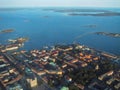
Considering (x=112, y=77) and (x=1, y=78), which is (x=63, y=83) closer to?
(x=112, y=77)

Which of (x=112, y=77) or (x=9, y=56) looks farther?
(x=9, y=56)

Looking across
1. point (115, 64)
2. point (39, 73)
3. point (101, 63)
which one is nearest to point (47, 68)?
point (39, 73)

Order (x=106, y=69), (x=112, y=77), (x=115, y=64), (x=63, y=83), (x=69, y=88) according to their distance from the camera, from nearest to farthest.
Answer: (x=69, y=88)
(x=63, y=83)
(x=112, y=77)
(x=106, y=69)
(x=115, y=64)

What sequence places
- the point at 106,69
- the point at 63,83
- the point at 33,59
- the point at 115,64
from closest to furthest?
the point at 63,83, the point at 106,69, the point at 115,64, the point at 33,59

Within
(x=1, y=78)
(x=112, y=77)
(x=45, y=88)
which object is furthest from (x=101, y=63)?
(x=1, y=78)

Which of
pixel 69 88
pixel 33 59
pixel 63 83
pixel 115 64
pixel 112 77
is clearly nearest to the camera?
pixel 69 88

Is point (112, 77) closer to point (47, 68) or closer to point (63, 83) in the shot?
point (63, 83)
